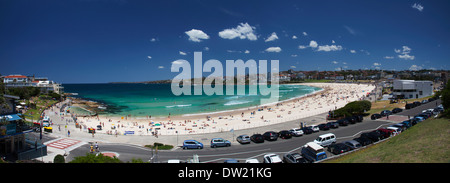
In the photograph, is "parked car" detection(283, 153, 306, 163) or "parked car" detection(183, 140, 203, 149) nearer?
"parked car" detection(283, 153, 306, 163)

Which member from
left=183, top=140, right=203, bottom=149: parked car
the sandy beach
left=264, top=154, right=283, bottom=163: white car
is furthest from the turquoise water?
left=264, top=154, right=283, bottom=163: white car

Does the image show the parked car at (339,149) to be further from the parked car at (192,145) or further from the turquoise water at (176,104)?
the turquoise water at (176,104)

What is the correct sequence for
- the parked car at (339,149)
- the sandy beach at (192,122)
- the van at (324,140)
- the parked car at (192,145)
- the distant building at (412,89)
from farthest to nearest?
the distant building at (412,89) → the sandy beach at (192,122) → the parked car at (192,145) → the van at (324,140) → the parked car at (339,149)

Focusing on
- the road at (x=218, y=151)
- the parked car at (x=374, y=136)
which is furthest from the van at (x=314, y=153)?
the parked car at (x=374, y=136)

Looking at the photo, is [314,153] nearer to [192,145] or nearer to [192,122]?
[192,145]

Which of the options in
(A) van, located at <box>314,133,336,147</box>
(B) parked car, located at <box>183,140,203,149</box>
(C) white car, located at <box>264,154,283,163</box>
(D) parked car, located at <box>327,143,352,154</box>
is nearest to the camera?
(C) white car, located at <box>264,154,283,163</box>

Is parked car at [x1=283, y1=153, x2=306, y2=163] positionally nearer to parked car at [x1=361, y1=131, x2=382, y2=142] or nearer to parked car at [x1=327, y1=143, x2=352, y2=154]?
parked car at [x1=327, y1=143, x2=352, y2=154]

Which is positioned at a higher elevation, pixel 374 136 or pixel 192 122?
pixel 374 136

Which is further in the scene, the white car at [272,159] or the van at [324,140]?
the van at [324,140]

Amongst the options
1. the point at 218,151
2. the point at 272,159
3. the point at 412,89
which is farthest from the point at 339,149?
the point at 412,89

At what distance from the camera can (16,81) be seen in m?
93.6

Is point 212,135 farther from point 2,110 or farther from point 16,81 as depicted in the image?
point 16,81
